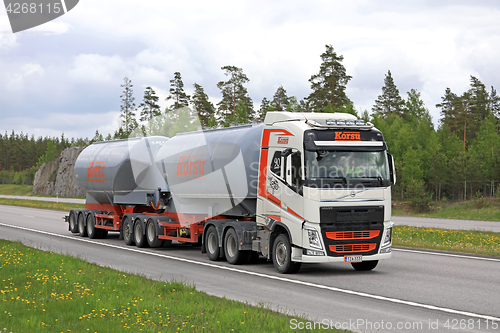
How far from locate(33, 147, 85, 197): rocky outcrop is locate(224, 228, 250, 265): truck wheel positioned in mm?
62893

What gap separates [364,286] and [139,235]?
10.9 m

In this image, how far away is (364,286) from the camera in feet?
37.4

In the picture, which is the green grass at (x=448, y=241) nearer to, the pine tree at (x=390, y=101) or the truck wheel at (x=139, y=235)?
the truck wheel at (x=139, y=235)

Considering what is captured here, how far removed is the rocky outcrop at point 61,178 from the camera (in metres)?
80.8

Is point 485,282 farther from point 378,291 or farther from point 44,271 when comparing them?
point 44,271

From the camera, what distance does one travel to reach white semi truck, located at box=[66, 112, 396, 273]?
40.9 ft

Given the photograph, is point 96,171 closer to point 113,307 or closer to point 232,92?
point 113,307

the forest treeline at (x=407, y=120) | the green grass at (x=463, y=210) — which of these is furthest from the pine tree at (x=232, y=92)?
the green grass at (x=463, y=210)

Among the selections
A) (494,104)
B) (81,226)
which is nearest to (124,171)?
(81,226)

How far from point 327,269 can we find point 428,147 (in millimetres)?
55491

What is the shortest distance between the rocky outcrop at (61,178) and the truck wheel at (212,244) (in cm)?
6183

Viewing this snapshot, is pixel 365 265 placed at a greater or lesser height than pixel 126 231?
lesser

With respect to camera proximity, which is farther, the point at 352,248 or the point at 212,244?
the point at 212,244

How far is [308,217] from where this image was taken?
12336mm
